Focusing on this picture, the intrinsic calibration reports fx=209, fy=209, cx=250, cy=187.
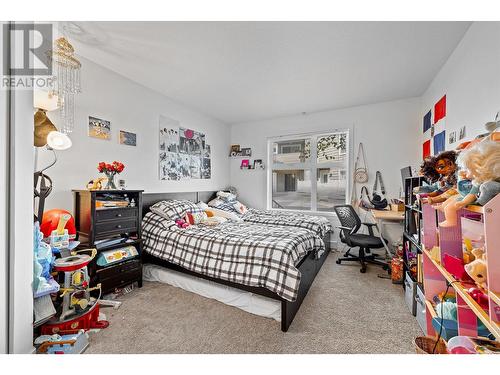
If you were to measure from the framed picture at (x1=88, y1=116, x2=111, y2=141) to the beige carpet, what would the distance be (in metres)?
1.85

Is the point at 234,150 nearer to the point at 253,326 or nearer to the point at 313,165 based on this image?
the point at 313,165

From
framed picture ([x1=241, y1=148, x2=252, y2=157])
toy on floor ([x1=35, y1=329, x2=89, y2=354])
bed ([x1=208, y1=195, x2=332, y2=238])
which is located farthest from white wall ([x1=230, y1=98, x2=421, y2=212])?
toy on floor ([x1=35, y1=329, x2=89, y2=354])

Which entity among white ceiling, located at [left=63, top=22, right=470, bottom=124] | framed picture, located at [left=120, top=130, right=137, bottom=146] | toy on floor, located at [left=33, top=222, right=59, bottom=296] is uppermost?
white ceiling, located at [left=63, top=22, right=470, bottom=124]

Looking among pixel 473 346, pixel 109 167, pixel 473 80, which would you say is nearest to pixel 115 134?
pixel 109 167

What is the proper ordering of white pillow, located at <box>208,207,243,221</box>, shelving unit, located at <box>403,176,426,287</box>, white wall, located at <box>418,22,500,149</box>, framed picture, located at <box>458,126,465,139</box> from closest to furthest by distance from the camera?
white wall, located at <box>418,22,500,149</box>
framed picture, located at <box>458,126,465,139</box>
shelving unit, located at <box>403,176,426,287</box>
white pillow, located at <box>208,207,243,221</box>

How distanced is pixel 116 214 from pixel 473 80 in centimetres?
353

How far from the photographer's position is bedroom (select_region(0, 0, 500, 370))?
122cm

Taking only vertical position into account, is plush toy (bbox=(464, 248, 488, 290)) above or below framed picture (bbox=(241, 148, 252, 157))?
below

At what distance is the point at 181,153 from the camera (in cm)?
359

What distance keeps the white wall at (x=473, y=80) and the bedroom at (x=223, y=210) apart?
2 cm

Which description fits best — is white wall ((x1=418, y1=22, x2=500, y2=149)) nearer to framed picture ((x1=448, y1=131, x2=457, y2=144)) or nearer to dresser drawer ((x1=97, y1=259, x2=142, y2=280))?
framed picture ((x1=448, y1=131, x2=457, y2=144))

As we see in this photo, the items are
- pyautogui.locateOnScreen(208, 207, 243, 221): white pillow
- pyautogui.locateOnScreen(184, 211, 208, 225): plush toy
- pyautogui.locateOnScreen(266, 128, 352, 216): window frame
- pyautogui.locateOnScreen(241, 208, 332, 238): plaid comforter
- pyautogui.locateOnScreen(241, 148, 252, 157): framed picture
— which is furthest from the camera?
pyautogui.locateOnScreen(241, 148, 252, 157): framed picture
